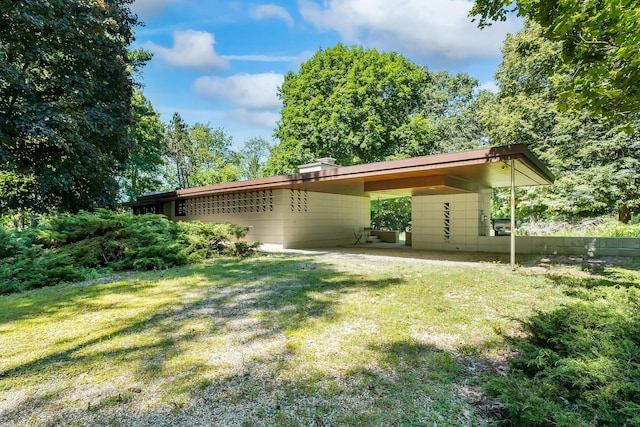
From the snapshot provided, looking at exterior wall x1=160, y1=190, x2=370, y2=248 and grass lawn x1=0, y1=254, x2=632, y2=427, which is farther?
exterior wall x1=160, y1=190, x2=370, y2=248

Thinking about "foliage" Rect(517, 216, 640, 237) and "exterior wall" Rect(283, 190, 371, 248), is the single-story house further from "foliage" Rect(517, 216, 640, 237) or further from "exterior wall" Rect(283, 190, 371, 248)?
"foliage" Rect(517, 216, 640, 237)

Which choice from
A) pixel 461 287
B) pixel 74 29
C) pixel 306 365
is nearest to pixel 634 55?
pixel 461 287

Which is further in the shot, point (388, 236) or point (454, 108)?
point (454, 108)

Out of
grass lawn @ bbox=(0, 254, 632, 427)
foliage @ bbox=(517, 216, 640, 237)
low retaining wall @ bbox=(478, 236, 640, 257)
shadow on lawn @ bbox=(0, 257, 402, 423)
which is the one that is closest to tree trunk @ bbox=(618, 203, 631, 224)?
foliage @ bbox=(517, 216, 640, 237)

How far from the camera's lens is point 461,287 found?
5.03 metres

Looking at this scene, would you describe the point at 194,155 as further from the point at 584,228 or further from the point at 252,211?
the point at 584,228

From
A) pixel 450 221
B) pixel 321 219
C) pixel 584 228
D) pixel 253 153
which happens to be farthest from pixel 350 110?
pixel 253 153

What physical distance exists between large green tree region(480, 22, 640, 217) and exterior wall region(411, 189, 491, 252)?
462cm

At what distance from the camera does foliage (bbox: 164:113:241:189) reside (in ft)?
93.5

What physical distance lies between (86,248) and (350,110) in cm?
1579

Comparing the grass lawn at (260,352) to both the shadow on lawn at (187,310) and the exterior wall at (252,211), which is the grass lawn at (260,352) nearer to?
the shadow on lawn at (187,310)

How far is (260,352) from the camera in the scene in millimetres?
2766

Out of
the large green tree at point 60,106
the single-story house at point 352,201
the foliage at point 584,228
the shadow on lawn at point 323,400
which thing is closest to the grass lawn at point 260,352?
the shadow on lawn at point 323,400

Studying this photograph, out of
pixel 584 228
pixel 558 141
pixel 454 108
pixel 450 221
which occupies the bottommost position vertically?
pixel 584 228
